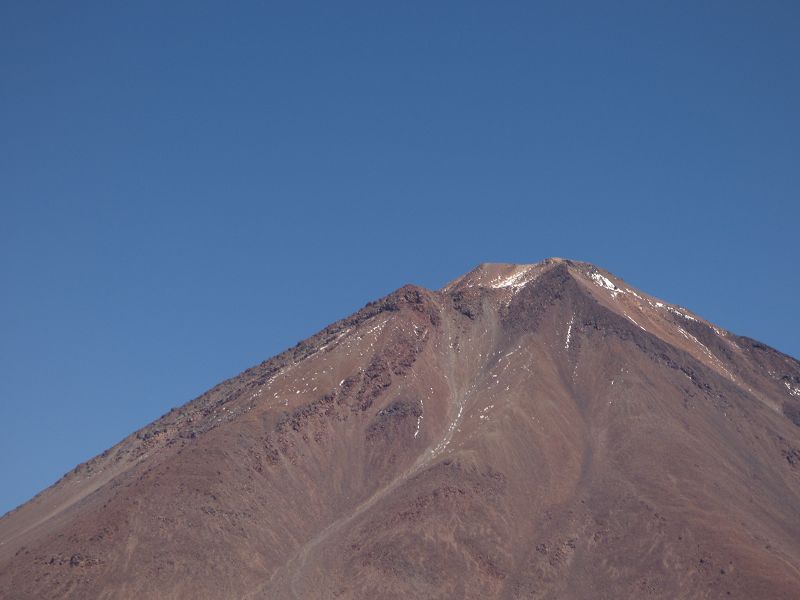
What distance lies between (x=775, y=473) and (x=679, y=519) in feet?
99.5

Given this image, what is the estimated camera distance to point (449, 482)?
6043 inches

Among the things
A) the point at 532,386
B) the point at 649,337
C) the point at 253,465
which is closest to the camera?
the point at 253,465

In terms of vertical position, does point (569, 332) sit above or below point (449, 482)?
above

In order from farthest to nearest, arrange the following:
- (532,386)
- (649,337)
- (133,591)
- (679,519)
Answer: (649,337)
(532,386)
(679,519)
(133,591)

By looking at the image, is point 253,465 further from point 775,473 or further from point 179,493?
Answer: point 775,473

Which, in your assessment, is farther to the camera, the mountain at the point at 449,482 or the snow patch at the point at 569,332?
the snow patch at the point at 569,332

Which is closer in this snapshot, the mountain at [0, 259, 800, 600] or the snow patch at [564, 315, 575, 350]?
the mountain at [0, 259, 800, 600]

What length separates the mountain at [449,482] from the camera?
138 metres

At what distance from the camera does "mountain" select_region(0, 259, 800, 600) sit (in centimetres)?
13775

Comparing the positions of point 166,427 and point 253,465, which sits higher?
point 166,427

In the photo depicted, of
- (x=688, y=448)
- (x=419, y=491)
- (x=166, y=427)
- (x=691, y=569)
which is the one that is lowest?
(x=691, y=569)

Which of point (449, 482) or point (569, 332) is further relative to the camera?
point (569, 332)

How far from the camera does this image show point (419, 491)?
15225 cm

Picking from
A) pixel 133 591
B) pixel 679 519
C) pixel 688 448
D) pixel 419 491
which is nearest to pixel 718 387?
pixel 688 448
